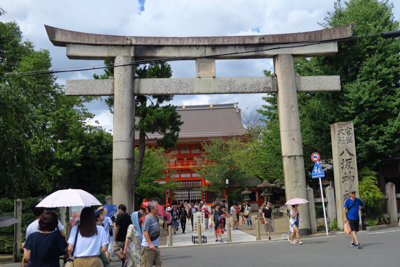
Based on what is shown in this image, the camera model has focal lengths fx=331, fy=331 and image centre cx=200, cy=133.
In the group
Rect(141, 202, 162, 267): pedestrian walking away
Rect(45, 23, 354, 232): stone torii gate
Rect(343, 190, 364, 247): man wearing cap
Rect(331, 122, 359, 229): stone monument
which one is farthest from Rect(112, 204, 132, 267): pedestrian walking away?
Rect(331, 122, 359, 229): stone monument

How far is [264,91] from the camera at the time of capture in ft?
43.1

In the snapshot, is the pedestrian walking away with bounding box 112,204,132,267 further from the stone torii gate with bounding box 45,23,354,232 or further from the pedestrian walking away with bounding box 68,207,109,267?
the stone torii gate with bounding box 45,23,354,232

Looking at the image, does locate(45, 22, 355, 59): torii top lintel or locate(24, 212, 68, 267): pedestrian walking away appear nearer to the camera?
locate(24, 212, 68, 267): pedestrian walking away

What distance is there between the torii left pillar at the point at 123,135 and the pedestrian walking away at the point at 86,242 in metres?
7.73

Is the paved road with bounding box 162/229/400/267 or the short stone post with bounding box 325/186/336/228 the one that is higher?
the short stone post with bounding box 325/186/336/228

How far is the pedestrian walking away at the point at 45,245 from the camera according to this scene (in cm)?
383

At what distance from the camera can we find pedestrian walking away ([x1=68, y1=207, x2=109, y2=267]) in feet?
13.7

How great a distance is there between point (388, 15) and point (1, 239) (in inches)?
722

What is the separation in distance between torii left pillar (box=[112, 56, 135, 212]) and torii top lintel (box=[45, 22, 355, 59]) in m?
0.54

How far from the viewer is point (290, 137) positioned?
12672 mm

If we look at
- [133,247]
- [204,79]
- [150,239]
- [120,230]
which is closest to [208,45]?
[204,79]

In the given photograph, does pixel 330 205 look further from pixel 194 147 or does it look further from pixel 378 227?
pixel 194 147

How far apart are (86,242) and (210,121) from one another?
35.4 metres

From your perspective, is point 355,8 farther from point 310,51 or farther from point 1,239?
point 1,239
